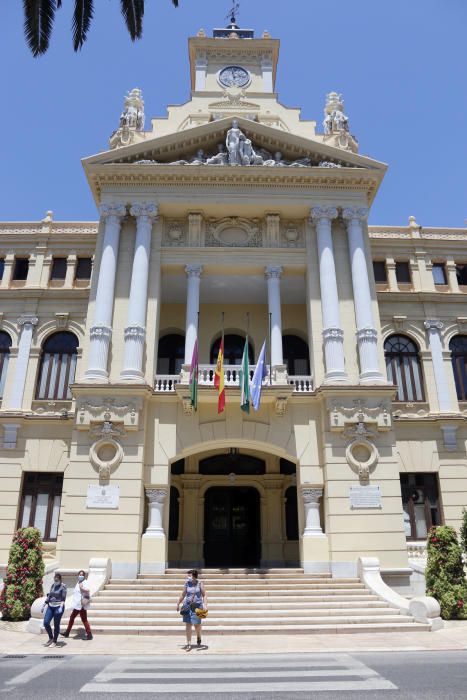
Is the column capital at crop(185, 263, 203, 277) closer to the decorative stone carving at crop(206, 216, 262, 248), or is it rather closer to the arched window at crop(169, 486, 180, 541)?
the decorative stone carving at crop(206, 216, 262, 248)

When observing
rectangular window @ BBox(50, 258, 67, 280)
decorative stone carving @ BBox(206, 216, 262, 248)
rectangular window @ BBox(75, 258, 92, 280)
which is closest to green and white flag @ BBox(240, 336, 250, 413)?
decorative stone carving @ BBox(206, 216, 262, 248)

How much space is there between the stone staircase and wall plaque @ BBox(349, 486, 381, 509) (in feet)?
8.62

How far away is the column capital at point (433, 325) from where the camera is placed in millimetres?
27453

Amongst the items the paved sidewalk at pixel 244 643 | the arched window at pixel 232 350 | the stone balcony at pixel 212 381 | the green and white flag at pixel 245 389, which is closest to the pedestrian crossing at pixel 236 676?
the paved sidewalk at pixel 244 643

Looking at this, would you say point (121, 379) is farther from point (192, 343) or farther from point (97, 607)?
point (97, 607)

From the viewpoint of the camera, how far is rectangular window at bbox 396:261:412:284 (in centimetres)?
2883

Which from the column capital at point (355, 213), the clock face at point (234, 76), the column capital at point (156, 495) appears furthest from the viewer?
the clock face at point (234, 76)

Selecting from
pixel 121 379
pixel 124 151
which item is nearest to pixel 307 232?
pixel 124 151

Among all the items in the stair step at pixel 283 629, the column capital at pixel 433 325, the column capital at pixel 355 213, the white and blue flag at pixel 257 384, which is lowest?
the stair step at pixel 283 629

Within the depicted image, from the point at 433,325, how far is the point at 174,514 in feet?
52.4

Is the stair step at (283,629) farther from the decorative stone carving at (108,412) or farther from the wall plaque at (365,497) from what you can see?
the decorative stone carving at (108,412)

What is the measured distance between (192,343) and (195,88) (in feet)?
54.3

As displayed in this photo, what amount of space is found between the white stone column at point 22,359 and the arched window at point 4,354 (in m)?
0.71

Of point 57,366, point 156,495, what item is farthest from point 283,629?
point 57,366
